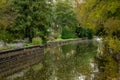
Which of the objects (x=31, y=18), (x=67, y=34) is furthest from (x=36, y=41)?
(x=67, y=34)

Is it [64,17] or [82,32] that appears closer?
[82,32]

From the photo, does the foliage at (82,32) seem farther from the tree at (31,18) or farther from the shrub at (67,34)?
the tree at (31,18)

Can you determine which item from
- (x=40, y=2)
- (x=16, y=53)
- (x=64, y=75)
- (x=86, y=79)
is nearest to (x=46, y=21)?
(x=40, y=2)

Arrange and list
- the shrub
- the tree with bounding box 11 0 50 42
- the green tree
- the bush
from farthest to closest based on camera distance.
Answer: the green tree → the shrub → the tree with bounding box 11 0 50 42 → the bush

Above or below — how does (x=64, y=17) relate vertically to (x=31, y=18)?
below

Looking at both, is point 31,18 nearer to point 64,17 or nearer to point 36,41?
point 36,41

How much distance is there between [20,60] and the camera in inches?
1612

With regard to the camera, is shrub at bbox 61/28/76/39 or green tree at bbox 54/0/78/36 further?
green tree at bbox 54/0/78/36

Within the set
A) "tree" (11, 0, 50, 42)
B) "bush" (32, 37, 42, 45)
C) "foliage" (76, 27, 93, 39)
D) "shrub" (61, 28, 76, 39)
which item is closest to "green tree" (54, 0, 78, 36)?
"foliage" (76, 27, 93, 39)

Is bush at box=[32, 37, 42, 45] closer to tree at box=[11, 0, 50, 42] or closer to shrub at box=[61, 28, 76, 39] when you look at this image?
tree at box=[11, 0, 50, 42]

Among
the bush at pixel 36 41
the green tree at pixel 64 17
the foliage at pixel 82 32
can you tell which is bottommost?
the foliage at pixel 82 32

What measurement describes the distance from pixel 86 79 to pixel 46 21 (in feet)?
126

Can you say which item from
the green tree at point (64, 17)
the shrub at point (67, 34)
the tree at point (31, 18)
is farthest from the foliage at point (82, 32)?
the tree at point (31, 18)

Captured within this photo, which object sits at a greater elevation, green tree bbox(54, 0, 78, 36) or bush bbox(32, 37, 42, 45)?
green tree bbox(54, 0, 78, 36)
